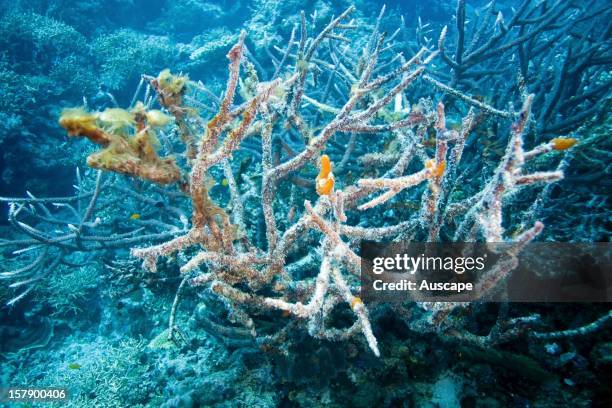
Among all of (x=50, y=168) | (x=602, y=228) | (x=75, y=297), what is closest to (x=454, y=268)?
(x=602, y=228)

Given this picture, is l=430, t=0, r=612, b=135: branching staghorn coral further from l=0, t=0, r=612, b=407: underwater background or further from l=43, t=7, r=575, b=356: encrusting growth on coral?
l=43, t=7, r=575, b=356: encrusting growth on coral

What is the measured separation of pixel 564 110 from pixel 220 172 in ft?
13.5

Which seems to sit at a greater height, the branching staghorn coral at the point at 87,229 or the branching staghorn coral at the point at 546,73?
the branching staghorn coral at the point at 546,73

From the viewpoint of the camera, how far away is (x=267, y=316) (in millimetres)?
2457

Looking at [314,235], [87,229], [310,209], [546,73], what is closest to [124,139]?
[310,209]

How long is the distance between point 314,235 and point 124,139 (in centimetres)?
170

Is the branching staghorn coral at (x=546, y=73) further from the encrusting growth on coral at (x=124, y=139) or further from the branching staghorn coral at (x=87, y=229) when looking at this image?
the branching staghorn coral at (x=87, y=229)

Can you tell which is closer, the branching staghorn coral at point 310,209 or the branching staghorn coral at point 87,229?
the branching staghorn coral at point 310,209

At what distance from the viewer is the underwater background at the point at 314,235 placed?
1666mm

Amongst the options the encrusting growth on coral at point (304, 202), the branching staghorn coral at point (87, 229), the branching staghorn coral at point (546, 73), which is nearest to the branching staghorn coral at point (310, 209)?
the encrusting growth on coral at point (304, 202)

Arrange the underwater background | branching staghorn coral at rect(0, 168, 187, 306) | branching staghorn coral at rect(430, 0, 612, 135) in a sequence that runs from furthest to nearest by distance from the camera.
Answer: branching staghorn coral at rect(0, 168, 187, 306)
branching staghorn coral at rect(430, 0, 612, 135)
the underwater background

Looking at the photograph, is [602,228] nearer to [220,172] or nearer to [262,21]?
[220,172]

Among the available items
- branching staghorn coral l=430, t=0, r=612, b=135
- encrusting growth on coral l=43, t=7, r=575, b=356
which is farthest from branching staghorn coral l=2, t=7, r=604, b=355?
branching staghorn coral l=430, t=0, r=612, b=135

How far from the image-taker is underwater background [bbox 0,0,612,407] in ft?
5.47
